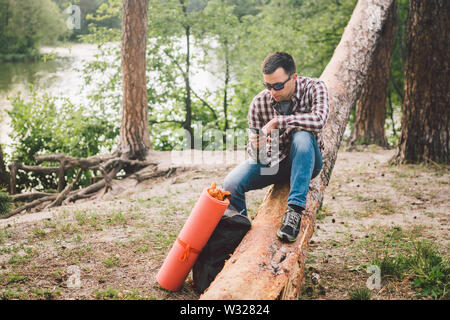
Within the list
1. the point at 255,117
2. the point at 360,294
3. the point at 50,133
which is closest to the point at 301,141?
the point at 255,117

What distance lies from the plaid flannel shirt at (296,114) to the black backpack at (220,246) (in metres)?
0.68

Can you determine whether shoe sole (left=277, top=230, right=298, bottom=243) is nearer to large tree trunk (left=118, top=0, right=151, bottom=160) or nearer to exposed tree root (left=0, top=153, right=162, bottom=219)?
exposed tree root (left=0, top=153, right=162, bottom=219)

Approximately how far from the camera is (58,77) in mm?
16219

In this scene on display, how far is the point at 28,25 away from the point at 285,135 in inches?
506

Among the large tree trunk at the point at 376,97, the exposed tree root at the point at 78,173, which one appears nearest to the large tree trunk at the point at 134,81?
the exposed tree root at the point at 78,173

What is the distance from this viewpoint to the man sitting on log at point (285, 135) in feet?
10.2

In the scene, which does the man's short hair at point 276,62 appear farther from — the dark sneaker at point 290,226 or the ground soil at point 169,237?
the ground soil at point 169,237

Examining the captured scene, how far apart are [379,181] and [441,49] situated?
2.62m

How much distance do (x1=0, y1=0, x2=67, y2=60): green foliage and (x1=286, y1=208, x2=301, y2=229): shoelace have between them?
41.7 feet

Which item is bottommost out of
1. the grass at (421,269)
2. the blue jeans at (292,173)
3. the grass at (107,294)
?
the grass at (107,294)

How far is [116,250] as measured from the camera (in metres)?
3.86

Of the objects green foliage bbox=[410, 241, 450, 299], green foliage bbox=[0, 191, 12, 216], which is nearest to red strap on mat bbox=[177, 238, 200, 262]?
green foliage bbox=[410, 241, 450, 299]

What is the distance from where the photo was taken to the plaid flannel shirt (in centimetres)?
325
